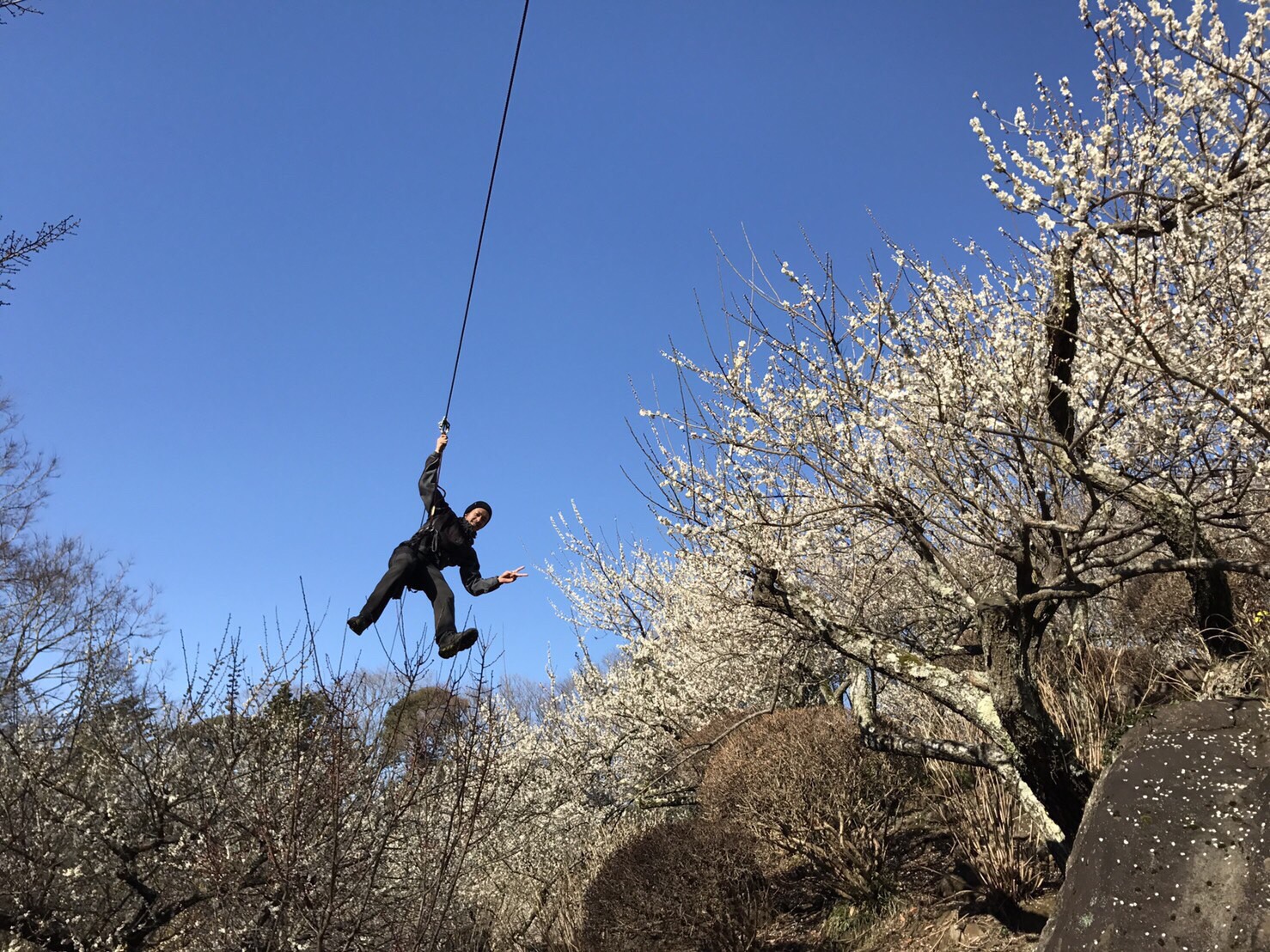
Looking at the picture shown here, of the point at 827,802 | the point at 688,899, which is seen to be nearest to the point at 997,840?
the point at 827,802

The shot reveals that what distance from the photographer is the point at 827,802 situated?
7.19 metres

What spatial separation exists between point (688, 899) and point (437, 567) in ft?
11.4

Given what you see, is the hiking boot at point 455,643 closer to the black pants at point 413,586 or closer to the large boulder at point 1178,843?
the black pants at point 413,586

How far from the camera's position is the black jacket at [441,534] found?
619cm

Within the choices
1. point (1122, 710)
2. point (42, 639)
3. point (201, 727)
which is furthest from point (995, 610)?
point (42, 639)

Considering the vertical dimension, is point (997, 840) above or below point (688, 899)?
below

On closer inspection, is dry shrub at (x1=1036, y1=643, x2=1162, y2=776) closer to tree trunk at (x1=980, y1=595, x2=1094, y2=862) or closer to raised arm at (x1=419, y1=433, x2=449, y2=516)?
tree trunk at (x1=980, y1=595, x2=1094, y2=862)

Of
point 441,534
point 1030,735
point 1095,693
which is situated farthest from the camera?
point 1095,693

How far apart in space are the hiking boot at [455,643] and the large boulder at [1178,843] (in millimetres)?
3823

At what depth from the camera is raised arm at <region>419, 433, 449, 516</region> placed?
20.3ft

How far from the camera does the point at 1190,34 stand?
4840 millimetres

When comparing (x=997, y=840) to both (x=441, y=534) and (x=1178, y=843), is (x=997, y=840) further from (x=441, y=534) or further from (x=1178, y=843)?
(x=441, y=534)

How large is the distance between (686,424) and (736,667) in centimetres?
502

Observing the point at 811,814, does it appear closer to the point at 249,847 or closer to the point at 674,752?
the point at 674,752
